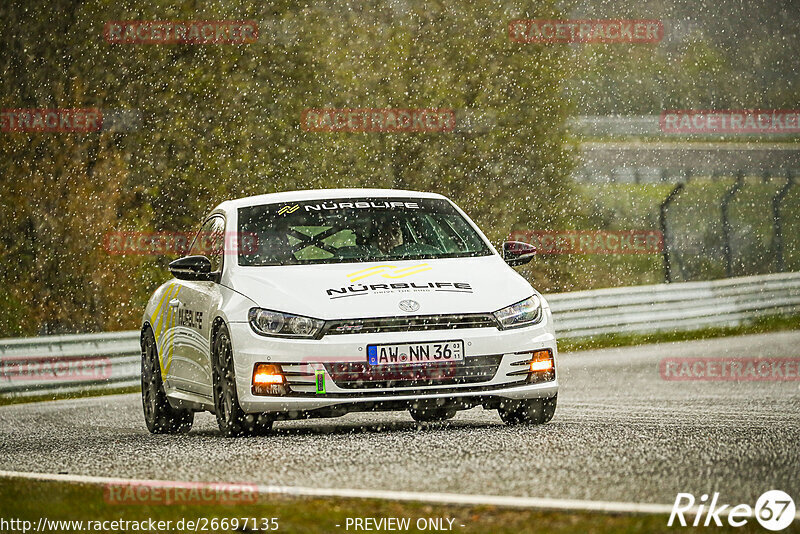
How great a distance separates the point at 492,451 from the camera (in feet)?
26.8

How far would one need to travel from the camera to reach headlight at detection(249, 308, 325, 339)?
9.04m

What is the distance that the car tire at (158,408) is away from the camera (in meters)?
10.9

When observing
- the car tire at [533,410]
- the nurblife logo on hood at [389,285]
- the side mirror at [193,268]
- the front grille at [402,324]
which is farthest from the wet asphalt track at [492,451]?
the side mirror at [193,268]

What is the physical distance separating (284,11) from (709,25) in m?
78.1

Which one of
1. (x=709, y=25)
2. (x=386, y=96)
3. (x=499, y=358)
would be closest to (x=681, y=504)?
(x=499, y=358)

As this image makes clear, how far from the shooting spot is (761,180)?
47.2m

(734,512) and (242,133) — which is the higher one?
(734,512)

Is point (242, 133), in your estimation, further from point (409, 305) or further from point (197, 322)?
point (409, 305)

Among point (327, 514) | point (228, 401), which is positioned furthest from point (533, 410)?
point (327, 514)

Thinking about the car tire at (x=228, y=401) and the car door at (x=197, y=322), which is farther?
the car door at (x=197, y=322)

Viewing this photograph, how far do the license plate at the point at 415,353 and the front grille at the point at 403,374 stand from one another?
26 mm

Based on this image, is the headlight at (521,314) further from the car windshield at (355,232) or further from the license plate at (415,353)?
the car windshield at (355,232)

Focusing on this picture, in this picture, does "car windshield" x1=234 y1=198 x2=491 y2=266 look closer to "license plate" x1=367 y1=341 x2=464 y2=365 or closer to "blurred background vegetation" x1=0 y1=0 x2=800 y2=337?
"license plate" x1=367 y1=341 x2=464 y2=365

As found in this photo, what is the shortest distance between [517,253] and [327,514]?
454 centimetres
